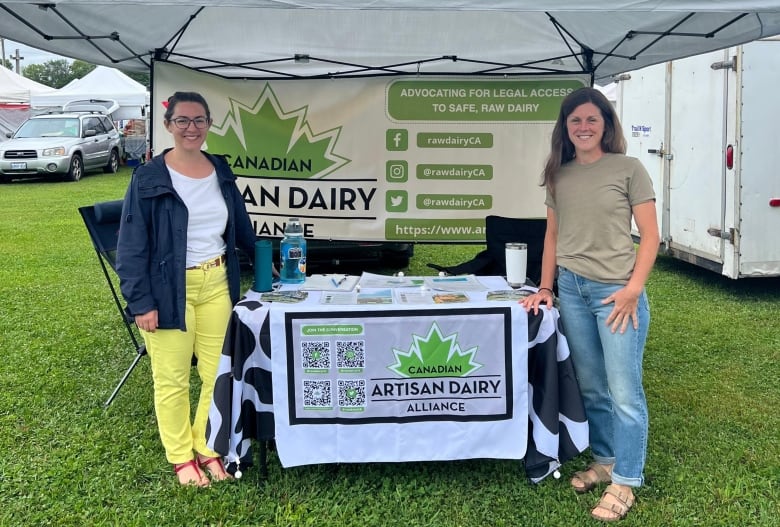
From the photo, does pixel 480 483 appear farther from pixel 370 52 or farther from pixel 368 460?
pixel 370 52

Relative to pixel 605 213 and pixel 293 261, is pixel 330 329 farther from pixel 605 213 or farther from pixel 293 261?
pixel 605 213

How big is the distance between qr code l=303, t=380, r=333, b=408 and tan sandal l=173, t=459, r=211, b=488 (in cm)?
58

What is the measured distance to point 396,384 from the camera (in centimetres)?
286

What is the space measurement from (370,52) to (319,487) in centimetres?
280

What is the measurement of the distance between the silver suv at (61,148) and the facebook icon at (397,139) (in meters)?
13.1

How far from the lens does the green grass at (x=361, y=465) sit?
2.77 metres

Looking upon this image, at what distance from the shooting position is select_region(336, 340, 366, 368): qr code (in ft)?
9.27

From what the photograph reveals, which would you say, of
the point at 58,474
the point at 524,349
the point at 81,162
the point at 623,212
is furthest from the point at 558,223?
the point at 81,162

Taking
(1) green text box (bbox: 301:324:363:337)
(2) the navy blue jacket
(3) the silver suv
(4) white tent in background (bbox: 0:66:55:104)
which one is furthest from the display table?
(4) white tent in background (bbox: 0:66:55:104)

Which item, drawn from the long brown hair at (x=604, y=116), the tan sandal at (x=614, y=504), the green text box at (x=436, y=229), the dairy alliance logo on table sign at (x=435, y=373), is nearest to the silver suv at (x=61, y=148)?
the green text box at (x=436, y=229)

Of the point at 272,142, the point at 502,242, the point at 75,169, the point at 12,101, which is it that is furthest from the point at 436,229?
the point at 12,101

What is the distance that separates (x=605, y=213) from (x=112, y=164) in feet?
58.0

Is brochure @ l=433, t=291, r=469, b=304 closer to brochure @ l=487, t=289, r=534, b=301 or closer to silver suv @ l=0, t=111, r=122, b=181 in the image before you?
brochure @ l=487, t=289, r=534, b=301

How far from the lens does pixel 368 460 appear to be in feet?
9.44
